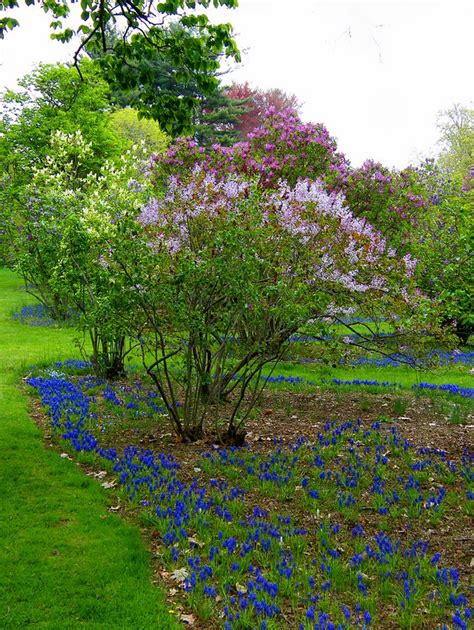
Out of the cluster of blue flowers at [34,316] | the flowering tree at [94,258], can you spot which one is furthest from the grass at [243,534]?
the cluster of blue flowers at [34,316]

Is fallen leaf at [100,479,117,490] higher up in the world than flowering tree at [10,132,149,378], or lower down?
lower down

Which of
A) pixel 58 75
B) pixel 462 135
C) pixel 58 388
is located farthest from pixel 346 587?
pixel 462 135

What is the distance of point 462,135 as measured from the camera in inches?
1805

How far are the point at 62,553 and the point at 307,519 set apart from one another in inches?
99.5

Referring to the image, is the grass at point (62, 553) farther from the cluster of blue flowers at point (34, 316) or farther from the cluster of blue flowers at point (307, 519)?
the cluster of blue flowers at point (34, 316)

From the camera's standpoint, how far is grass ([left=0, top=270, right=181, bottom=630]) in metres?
→ 4.46

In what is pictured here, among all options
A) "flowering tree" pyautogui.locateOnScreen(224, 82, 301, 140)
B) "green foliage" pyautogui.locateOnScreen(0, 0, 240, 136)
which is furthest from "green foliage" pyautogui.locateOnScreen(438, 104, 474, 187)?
"green foliage" pyautogui.locateOnScreen(0, 0, 240, 136)

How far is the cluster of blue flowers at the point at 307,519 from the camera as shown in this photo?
4.49 m

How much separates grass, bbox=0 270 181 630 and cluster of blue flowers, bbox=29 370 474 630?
363 millimetres

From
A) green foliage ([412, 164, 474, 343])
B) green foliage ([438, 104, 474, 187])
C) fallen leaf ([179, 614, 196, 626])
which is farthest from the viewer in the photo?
green foliage ([438, 104, 474, 187])

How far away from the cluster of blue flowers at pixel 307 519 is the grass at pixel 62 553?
363 millimetres

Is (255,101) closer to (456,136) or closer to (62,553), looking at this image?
(456,136)

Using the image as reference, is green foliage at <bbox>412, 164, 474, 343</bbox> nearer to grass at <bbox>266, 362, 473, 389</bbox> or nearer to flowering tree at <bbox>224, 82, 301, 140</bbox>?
grass at <bbox>266, 362, 473, 389</bbox>

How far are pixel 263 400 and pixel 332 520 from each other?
17.0ft
